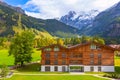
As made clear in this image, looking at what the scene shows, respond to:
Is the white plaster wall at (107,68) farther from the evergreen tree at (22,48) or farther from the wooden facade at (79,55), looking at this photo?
the evergreen tree at (22,48)

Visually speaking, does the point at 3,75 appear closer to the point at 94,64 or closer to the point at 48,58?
the point at 48,58

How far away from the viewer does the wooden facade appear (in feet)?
344

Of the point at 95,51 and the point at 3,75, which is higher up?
the point at 95,51

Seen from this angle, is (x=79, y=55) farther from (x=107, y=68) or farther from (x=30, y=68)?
(x=30, y=68)

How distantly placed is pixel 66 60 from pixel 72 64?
8.89 feet

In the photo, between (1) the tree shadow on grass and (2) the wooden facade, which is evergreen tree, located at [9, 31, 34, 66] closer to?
(1) the tree shadow on grass

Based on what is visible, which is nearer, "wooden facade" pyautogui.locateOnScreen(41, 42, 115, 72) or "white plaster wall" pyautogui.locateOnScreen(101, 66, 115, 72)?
"white plaster wall" pyautogui.locateOnScreen(101, 66, 115, 72)

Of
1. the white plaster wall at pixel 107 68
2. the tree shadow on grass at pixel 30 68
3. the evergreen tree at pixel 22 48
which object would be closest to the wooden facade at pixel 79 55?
the white plaster wall at pixel 107 68

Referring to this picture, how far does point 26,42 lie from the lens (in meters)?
109

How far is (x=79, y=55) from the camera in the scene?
4166 inches

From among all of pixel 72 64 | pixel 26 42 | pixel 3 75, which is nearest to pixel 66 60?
pixel 72 64

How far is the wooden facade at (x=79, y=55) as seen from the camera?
10481 cm

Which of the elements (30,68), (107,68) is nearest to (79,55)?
(107,68)

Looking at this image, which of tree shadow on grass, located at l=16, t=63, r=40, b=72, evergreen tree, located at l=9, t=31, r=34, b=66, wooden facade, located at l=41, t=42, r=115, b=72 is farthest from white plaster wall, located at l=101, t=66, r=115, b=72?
evergreen tree, located at l=9, t=31, r=34, b=66
